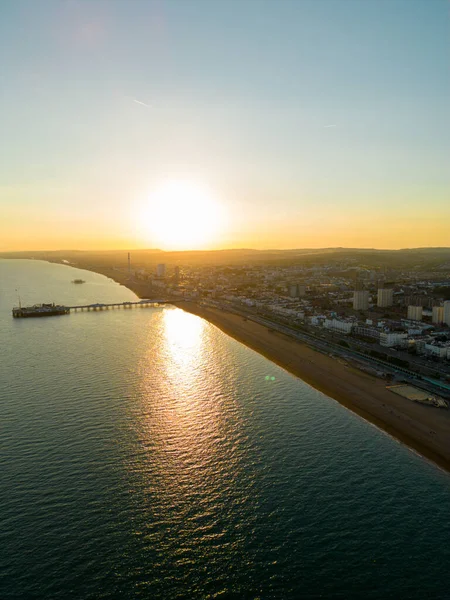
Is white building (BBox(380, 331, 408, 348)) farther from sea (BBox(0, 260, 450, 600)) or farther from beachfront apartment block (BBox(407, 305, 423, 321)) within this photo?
sea (BBox(0, 260, 450, 600))

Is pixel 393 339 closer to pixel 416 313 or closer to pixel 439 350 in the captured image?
pixel 439 350

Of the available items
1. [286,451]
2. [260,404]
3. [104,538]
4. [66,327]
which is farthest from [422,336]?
[66,327]

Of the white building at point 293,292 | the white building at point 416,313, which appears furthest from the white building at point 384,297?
the white building at point 293,292

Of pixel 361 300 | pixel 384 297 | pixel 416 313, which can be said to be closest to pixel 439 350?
pixel 416 313

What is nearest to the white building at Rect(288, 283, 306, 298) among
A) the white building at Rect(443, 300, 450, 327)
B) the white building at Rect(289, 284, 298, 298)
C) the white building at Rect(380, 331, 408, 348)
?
the white building at Rect(289, 284, 298, 298)

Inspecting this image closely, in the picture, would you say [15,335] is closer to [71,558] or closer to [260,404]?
→ [260,404]

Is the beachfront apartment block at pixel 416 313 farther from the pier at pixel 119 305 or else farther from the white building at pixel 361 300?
the pier at pixel 119 305
